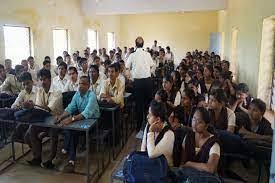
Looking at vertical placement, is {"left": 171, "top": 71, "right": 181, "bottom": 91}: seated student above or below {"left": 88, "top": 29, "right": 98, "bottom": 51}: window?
below

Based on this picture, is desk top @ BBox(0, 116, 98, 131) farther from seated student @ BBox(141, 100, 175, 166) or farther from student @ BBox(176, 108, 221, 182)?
student @ BBox(176, 108, 221, 182)

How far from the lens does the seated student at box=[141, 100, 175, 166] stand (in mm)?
2115

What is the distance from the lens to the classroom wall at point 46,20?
6.13 metres

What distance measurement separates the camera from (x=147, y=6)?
8938 mm

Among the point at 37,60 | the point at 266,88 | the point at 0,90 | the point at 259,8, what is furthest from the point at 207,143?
the point at 37,60

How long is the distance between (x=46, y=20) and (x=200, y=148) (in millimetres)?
6396

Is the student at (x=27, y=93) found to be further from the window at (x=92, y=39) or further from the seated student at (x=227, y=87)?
the window at (x=92, y=39)

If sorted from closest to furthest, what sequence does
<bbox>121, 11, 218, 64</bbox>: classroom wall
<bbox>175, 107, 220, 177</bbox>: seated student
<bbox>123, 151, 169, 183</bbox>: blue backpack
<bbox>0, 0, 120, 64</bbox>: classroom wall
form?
<bbox>123, 151, 169, 183</bbox>: blue backpack
<bbox>175, 107, 220, 177</bbox>: seated student
<bbox>0, 0, 120, 64</bbox>: classroom wall
<bbox>121, 11, 218, 64</bbox>: classroom wall

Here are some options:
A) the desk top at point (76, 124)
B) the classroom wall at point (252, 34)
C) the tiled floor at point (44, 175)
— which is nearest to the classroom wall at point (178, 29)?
the classroom wall at point (252, 34)

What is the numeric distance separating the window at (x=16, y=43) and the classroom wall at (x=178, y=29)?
25.5 feet

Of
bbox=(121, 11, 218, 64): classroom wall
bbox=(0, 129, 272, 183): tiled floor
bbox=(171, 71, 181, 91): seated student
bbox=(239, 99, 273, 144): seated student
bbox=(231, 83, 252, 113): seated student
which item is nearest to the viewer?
bbox=(239, 99, 273, 144): seated student

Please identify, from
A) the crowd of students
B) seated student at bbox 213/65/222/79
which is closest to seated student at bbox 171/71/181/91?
the crowd of students

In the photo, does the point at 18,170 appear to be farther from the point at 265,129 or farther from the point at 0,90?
the point at 265,129

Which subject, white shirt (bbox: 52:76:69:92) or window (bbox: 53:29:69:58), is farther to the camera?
window (bbox: 53:29:69:58)
